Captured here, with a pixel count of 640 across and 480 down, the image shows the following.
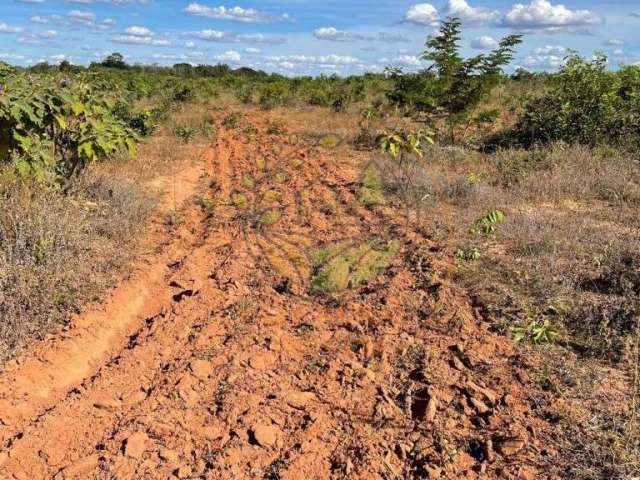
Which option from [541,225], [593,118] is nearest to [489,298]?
[541,225]

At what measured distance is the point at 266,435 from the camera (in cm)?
288

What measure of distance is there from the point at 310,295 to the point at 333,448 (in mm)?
1782

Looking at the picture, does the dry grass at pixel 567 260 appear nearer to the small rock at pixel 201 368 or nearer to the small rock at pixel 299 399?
the small rock at pixel 299 399

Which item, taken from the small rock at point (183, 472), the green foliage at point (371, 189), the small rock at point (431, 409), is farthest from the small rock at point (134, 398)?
the green foliage at point (371, 189)

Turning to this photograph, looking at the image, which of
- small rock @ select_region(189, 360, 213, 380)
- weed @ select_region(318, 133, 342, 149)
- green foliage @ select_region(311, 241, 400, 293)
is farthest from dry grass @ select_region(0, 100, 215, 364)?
weed @ select_region(318, 133, 342, 149)

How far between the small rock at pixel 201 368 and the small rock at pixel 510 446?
1745 millimetres

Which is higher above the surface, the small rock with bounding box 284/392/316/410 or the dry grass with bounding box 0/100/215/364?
the dry grass with bounding box 0/100/215/364

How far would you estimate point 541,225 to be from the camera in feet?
18.4

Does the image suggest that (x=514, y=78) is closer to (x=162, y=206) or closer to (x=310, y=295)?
(x=162, y=206)

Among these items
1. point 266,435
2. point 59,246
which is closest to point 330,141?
point 59,246

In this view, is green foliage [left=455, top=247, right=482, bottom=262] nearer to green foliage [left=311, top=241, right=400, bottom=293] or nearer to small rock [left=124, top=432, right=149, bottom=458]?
green foliage [left=311, top=241, right=400, bottom=293]

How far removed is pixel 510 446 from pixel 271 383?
139cm

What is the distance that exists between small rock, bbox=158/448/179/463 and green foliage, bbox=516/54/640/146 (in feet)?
27.8

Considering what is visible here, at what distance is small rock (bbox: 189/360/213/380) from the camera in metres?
3.40
